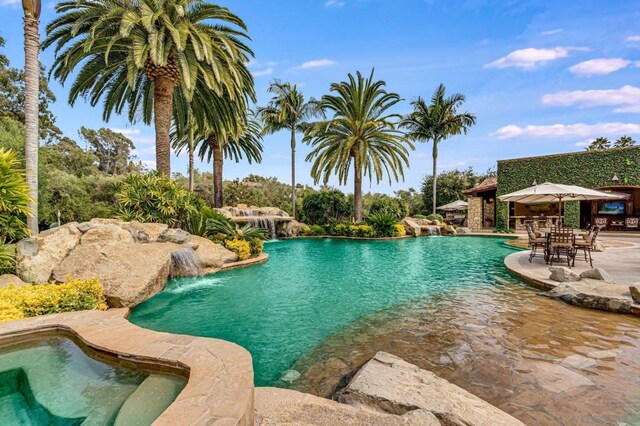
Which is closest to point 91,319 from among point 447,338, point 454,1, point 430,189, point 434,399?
point 434,399

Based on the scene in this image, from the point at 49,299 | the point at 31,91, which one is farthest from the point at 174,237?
the point at 31,91

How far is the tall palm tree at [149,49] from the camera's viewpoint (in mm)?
10609

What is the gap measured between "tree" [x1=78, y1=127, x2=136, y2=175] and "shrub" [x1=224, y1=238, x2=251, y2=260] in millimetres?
42551

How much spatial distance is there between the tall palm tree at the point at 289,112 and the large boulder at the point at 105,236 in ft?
56.9

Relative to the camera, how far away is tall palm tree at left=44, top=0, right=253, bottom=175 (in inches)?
418

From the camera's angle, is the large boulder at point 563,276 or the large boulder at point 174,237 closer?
the large boulder at point 563,276

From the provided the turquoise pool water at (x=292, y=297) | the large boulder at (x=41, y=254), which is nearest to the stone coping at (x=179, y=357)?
the turquoise pool water at (x=292, y=297)

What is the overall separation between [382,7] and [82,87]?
12815 mm

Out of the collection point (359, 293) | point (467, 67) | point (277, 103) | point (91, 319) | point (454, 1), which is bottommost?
point (359, 293)

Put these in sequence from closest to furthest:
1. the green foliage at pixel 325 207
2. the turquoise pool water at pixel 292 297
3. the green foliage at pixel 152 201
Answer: the turquoise pool water at pixel 292 297 → the green foliage at pixel 152 201 → the green foliage at pixel 325 207

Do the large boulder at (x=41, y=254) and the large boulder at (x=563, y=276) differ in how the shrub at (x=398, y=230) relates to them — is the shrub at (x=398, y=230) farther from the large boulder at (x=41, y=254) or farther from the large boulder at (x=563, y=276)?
the large boulder at (x=41, y=254)

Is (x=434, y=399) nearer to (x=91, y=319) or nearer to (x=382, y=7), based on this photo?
(x=91, y=319)

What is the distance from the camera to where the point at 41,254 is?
20.3 feet

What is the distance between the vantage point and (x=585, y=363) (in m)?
3.68
